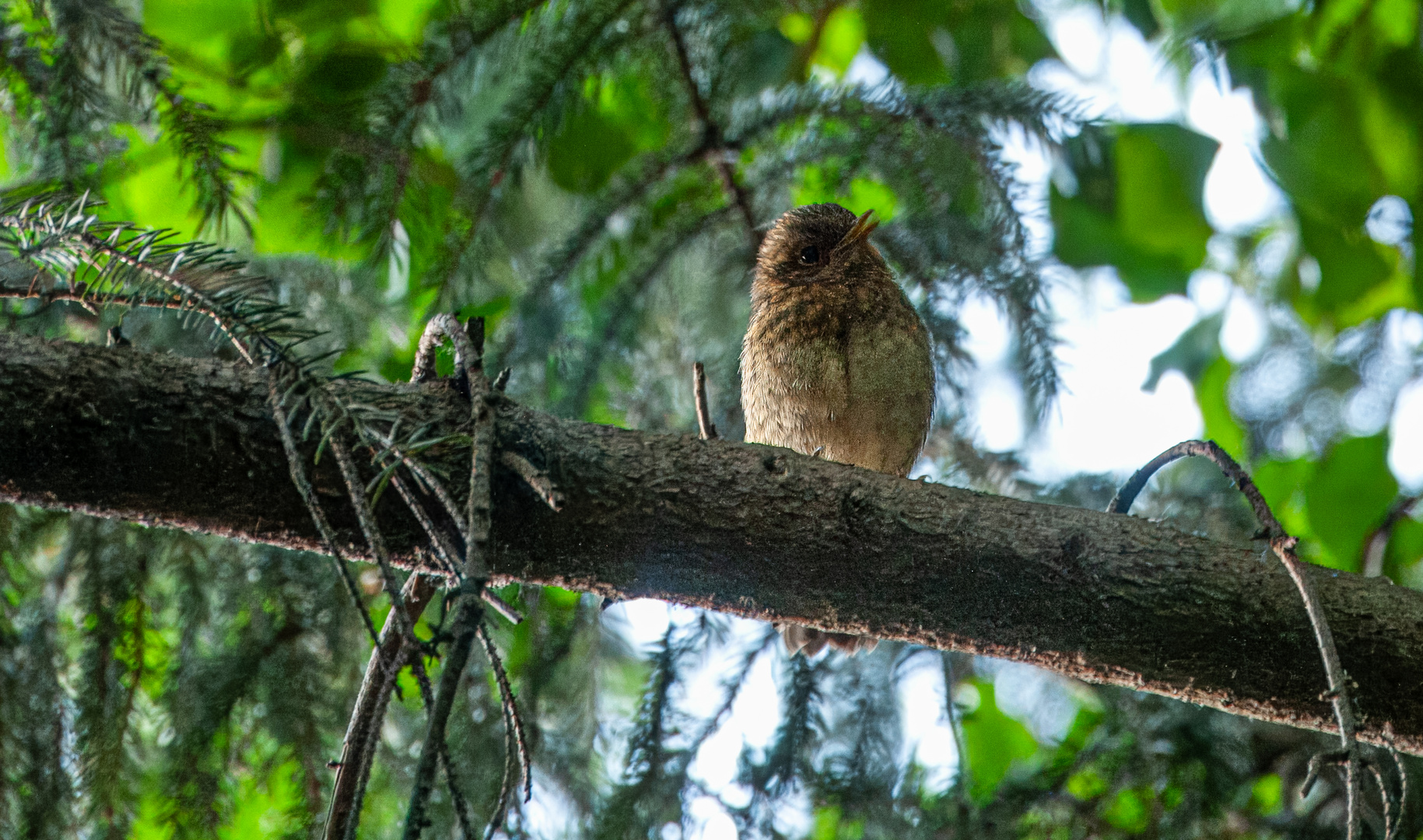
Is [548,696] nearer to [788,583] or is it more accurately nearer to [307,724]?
[307,724]

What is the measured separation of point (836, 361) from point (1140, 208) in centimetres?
131

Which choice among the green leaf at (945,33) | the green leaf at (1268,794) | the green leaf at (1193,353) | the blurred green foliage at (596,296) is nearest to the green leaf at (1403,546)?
the blurred green foliage at (596,296)

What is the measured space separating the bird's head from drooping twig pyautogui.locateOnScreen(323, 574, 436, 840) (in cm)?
147

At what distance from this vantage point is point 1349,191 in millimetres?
2662

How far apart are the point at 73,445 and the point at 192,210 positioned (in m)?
0.87

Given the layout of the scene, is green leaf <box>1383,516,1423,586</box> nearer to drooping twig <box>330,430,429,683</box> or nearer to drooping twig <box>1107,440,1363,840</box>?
drooping twig <box>1107,440,1363,840</box>

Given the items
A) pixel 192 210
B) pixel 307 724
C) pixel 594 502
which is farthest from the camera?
pixel 307 724

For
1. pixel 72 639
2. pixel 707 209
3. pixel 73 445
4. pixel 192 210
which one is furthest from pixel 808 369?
pixel 72 639

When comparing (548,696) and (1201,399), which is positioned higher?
(1201,399)

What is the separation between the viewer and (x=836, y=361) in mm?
2359

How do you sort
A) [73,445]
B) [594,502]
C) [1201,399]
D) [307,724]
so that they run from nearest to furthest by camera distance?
1. [73,445]
2. [594,502]
3. [307,724]
4. [1201,399]

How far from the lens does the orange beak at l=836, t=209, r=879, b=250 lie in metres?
2.49

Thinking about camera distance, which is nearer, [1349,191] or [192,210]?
[192,210]

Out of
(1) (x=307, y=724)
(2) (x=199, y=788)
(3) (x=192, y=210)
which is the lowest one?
(2) (x=199, y=788)
